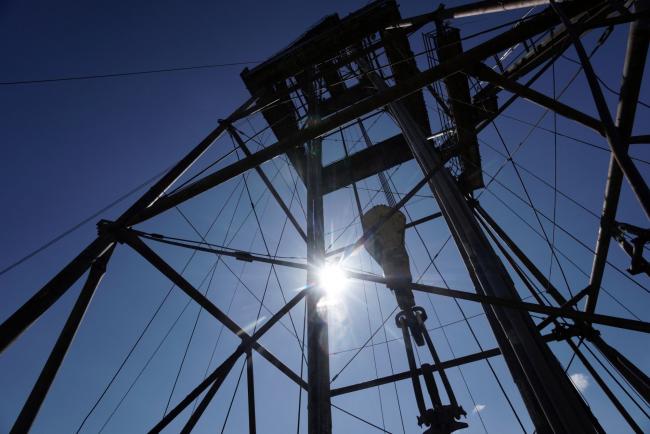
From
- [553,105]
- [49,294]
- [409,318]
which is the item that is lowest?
[49,294]

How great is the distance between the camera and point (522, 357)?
2.51 metres

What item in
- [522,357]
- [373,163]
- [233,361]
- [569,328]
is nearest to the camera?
[522,357]

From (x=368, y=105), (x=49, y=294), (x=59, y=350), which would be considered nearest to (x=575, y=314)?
(x=368, y=105)

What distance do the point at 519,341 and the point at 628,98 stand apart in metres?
2.77

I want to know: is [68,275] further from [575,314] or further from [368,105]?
[575,314]

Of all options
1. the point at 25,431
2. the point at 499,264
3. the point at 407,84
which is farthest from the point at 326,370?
the point at 407,84

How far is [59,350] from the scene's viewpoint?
9.58ft

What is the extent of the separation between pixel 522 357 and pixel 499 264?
36.1 inches

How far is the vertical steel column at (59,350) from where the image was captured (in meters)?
2.56

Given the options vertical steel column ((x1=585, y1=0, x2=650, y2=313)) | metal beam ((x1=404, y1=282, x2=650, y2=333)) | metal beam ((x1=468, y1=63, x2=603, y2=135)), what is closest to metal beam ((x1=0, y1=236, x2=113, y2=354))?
metal beam ((x1=404, y1=282, x2=650, y2=333))

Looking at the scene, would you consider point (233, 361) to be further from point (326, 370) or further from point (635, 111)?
point (635, 111)

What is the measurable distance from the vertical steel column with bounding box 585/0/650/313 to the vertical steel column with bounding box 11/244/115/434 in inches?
206

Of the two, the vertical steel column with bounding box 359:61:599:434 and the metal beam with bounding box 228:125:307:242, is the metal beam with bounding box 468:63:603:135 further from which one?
the metal beam with bounding box 228:125:307:242

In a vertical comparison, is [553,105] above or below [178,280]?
above
